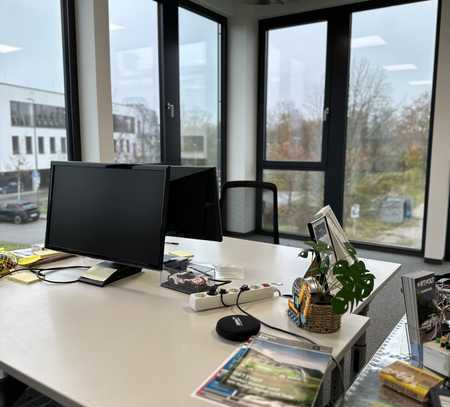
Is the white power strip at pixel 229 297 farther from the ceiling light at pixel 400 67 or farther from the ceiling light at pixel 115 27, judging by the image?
the ceiling light at pixel 400 67

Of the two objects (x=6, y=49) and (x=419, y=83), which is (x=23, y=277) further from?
(x=419, y=83)

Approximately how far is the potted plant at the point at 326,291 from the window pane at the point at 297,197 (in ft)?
11.9

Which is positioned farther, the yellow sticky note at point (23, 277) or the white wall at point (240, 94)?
the white wall at point (240, 94)

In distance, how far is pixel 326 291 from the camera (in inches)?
47.1

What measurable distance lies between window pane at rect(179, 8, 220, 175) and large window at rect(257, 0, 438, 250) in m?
0.66

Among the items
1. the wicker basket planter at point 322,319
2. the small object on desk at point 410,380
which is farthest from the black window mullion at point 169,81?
the small object on desk at point 410,380

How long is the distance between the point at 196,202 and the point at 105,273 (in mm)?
493

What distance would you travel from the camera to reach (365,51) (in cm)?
435

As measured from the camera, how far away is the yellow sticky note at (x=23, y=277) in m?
1.58

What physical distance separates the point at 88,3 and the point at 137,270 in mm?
2288

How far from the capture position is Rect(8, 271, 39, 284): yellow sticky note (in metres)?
1.58

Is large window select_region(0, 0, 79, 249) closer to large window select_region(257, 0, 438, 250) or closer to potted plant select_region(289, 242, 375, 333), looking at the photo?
potted plant select_region(289, 242, 375, 333)

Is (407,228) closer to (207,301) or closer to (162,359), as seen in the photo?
(207,301)

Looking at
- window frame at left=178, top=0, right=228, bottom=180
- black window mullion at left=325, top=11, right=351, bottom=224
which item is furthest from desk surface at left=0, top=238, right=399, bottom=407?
window frame at left=178, top=0, right=228, bottom=180
